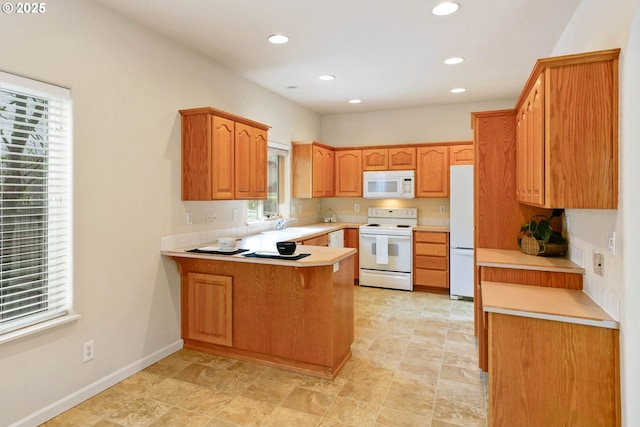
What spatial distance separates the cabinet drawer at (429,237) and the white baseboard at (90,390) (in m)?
3.43

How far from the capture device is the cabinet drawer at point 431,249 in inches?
202

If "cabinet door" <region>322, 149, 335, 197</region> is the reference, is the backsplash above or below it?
below

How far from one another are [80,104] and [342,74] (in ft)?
8.79

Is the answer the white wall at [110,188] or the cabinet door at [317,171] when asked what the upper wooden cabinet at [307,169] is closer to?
the cabinet door at [317,171]

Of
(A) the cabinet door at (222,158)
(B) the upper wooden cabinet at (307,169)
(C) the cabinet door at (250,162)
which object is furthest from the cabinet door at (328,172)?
(A) the cabinet door at (222,158)

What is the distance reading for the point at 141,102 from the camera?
293 cm

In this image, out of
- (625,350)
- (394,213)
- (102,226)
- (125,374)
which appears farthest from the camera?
(394,213)

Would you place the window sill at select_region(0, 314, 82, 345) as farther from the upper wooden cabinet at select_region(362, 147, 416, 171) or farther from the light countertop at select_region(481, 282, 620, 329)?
the upper wooden cabinet at select_region(362, 147, 416, 171)

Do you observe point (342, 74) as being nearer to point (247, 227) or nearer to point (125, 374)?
point (247, 227)

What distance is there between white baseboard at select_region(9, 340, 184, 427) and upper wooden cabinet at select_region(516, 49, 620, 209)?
312cm

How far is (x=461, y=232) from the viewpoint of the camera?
4910mm

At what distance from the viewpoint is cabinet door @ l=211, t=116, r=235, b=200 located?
325 cm

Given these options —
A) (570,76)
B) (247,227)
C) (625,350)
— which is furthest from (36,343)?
(570,76)

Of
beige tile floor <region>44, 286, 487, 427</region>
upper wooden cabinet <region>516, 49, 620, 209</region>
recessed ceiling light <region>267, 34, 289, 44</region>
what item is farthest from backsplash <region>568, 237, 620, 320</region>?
recessed ceiling light <region>267, 34, 289, 44</region>
